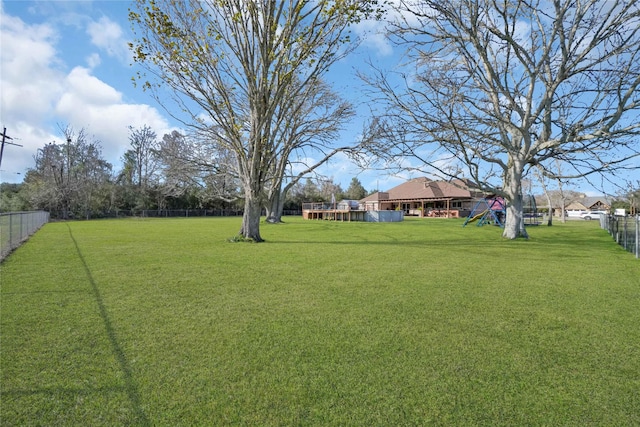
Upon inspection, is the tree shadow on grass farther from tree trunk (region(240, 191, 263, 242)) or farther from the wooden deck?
the wooden deck

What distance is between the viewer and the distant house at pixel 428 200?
4438cm

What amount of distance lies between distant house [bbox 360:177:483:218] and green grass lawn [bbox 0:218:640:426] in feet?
124

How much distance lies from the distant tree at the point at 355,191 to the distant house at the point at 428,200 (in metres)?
23.6

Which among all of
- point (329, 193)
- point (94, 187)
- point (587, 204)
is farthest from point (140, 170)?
point (587, 204)

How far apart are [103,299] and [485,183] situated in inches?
548

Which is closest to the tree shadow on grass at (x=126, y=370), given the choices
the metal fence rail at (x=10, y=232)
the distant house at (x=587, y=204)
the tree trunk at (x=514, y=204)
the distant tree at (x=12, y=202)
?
the metal fence rail at (x=10, y=232)

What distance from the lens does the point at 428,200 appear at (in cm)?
4594

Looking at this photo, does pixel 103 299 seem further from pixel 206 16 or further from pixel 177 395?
pixel 206 16

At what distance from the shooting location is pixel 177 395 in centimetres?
265

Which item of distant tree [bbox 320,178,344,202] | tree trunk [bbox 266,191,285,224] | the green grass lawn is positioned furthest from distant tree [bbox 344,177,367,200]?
the green grass lawn

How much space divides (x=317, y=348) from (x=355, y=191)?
75.2 meters

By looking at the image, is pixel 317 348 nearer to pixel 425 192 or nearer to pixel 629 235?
pixel 629 235

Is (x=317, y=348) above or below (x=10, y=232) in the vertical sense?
below

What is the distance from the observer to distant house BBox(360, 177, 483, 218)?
146ft
